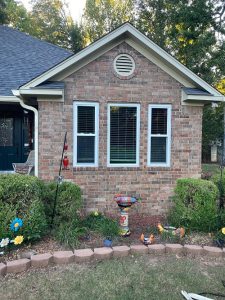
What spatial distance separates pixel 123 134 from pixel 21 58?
634cm

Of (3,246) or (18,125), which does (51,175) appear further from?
(18,125)

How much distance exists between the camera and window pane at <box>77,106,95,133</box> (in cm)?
696

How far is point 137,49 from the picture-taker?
7.03 metres

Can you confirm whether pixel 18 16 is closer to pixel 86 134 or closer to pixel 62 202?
pixel 86 134

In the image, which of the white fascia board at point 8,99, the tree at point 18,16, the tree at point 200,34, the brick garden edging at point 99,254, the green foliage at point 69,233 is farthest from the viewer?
the tree at point 18,16

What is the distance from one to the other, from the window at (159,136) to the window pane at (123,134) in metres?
0.42

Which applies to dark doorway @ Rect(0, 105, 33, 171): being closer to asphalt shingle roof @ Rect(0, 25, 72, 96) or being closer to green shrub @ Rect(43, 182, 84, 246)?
asphalt shingle roof @ Rect(0, 25, 72, 96)

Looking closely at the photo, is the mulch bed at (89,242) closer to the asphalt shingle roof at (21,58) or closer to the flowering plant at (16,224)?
the flowering plant at (16,224)

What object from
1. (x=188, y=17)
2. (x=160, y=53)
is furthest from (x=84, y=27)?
(x=160, y=53)

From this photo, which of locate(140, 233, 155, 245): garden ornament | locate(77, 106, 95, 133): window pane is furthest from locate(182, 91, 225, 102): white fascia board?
locate(140, 233, 155, 245): garden ornament

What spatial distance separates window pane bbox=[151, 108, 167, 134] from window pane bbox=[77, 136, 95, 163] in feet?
5.00

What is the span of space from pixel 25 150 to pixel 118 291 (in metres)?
7.55

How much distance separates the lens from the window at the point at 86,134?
6950 millimetres

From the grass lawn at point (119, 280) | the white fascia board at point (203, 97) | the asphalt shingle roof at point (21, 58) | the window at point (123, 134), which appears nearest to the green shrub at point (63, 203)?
the grass lawn at point (119, 280)
